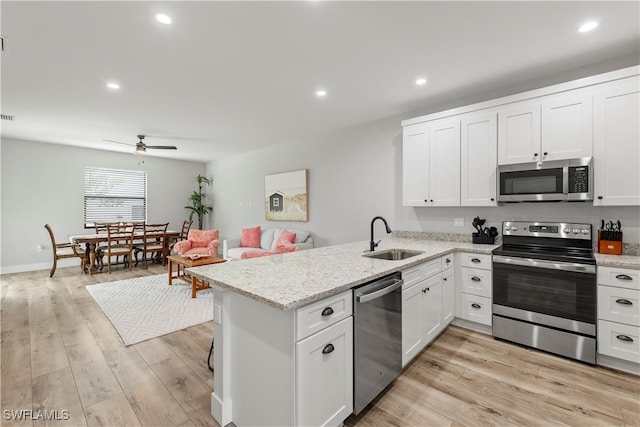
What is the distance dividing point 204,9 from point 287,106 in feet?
6.08

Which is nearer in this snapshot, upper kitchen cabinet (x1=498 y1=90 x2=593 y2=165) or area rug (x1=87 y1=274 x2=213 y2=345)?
upper kitchen cabinet (x1=498 y1=90 x2=593 y2=165)

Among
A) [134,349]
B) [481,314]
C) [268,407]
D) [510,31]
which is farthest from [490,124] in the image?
[134,349]

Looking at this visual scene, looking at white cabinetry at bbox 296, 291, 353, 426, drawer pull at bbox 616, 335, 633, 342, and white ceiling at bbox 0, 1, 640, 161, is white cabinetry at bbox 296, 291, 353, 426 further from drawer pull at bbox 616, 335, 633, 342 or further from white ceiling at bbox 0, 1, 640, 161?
drawer pull at bbox 616, 335, 633, 342

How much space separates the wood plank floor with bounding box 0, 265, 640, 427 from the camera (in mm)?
1770

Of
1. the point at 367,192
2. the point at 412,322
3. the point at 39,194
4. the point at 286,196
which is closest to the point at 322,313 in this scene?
the point at 412,322

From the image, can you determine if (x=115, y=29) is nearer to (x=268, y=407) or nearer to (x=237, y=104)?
(x=237, y=104)

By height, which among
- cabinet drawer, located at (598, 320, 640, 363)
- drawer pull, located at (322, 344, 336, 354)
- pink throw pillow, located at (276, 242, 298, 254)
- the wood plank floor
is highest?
pink throw pillow, located at (276, 242, 298, 254)

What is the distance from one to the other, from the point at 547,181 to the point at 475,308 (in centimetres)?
140

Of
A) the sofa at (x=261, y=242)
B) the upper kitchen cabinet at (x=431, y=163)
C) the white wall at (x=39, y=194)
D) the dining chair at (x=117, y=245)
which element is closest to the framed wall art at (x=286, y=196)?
the sofa at (x=261, y=242)

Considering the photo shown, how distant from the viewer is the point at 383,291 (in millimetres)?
1817

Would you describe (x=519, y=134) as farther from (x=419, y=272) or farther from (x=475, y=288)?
(x=419, y=272)

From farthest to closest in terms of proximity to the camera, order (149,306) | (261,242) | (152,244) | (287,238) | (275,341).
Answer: (152,244)
(261,242)
(287,238)
(149,306)
(275,341)

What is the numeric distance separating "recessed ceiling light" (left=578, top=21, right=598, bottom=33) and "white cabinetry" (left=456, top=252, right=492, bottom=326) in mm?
1945

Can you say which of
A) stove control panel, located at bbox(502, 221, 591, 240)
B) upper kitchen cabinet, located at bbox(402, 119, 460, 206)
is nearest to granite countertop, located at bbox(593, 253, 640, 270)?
stove control panel, located at bbox(502, 221, 591, 240)
